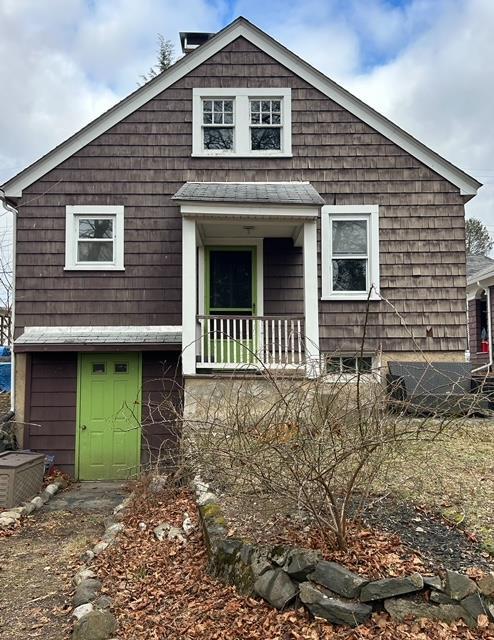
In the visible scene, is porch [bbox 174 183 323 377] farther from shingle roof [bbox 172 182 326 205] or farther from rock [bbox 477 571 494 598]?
rock [bbox 477 571 494 598]

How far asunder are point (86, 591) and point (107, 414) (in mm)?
4721

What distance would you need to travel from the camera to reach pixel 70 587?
441cm

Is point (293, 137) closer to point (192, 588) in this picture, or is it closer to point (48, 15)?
point (48, 15)

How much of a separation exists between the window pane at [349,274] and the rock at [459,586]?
5972 mm

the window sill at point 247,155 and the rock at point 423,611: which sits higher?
the window sill at point 247,155

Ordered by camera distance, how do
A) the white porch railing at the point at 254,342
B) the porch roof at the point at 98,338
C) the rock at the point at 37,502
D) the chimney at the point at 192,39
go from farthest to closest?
the chimney at the point at 192,39 → the porch roof at the point at 98,338 → the white porch railing at the point at 254,342 → the rock at the point at 37,502

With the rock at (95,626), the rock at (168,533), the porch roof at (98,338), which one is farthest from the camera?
the porch roof at (98,338)

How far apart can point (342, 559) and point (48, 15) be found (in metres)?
11.4

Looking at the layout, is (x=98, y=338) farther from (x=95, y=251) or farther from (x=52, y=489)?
(x=52, y=489)

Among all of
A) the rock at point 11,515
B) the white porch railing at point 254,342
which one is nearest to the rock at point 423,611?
the white porch railing at point 254,342

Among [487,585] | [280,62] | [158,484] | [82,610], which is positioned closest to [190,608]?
[82,610]

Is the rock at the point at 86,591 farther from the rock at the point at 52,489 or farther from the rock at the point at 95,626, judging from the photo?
the rock at the point at 52,489

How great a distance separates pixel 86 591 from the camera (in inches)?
161

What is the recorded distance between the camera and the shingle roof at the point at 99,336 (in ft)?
26.6
